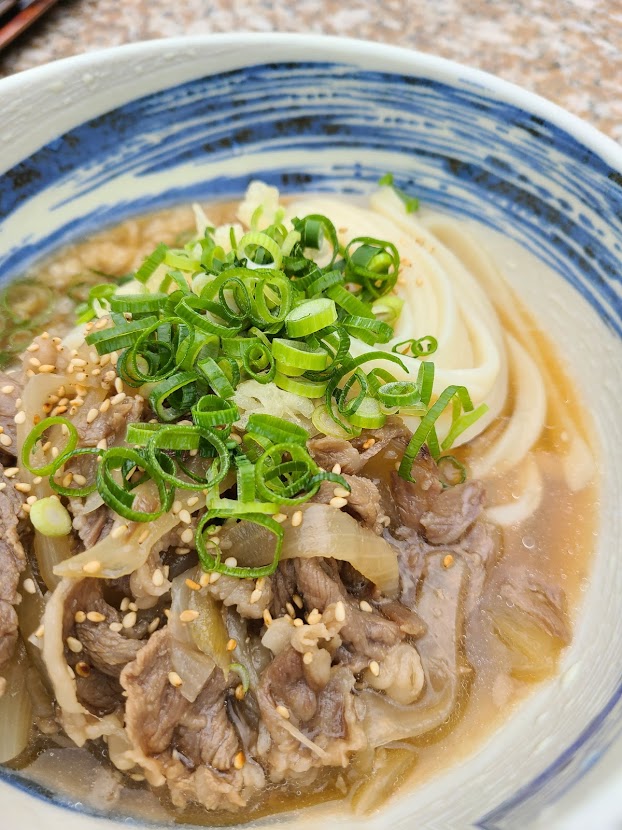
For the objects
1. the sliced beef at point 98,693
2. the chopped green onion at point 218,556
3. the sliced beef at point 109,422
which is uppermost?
the sliced beef at point 109,422

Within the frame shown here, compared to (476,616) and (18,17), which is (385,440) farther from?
(18,17)

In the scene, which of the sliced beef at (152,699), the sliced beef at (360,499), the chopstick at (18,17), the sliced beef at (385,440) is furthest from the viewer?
the chopstick at (18,17)

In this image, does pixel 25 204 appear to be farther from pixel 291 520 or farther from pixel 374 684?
pixel 374 684

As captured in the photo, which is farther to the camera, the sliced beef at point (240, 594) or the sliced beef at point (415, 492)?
the sliced beef at point (415, 492)

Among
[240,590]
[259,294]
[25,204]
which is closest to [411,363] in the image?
[259,294]

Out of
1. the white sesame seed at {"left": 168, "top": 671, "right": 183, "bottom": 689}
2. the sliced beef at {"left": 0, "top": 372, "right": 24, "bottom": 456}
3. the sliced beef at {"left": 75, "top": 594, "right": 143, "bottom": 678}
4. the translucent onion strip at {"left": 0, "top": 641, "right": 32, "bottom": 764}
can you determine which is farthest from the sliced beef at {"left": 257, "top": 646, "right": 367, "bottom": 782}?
the sliced beef at {"left": 0, "top": 372, "right": 24, "bottom": 456}

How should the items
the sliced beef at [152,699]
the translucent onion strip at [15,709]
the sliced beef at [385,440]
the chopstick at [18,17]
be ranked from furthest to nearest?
the chopstick at [18,17]
the sliced beef at [385,440]
the translucent onion strip at [15,709]
the sliced beef at [152,699]

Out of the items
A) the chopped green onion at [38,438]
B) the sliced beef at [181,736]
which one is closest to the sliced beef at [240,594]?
the sliced beef at [181,736]

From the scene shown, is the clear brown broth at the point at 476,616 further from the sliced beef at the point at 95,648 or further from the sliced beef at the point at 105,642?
the sliced beef at the point at 105,642
